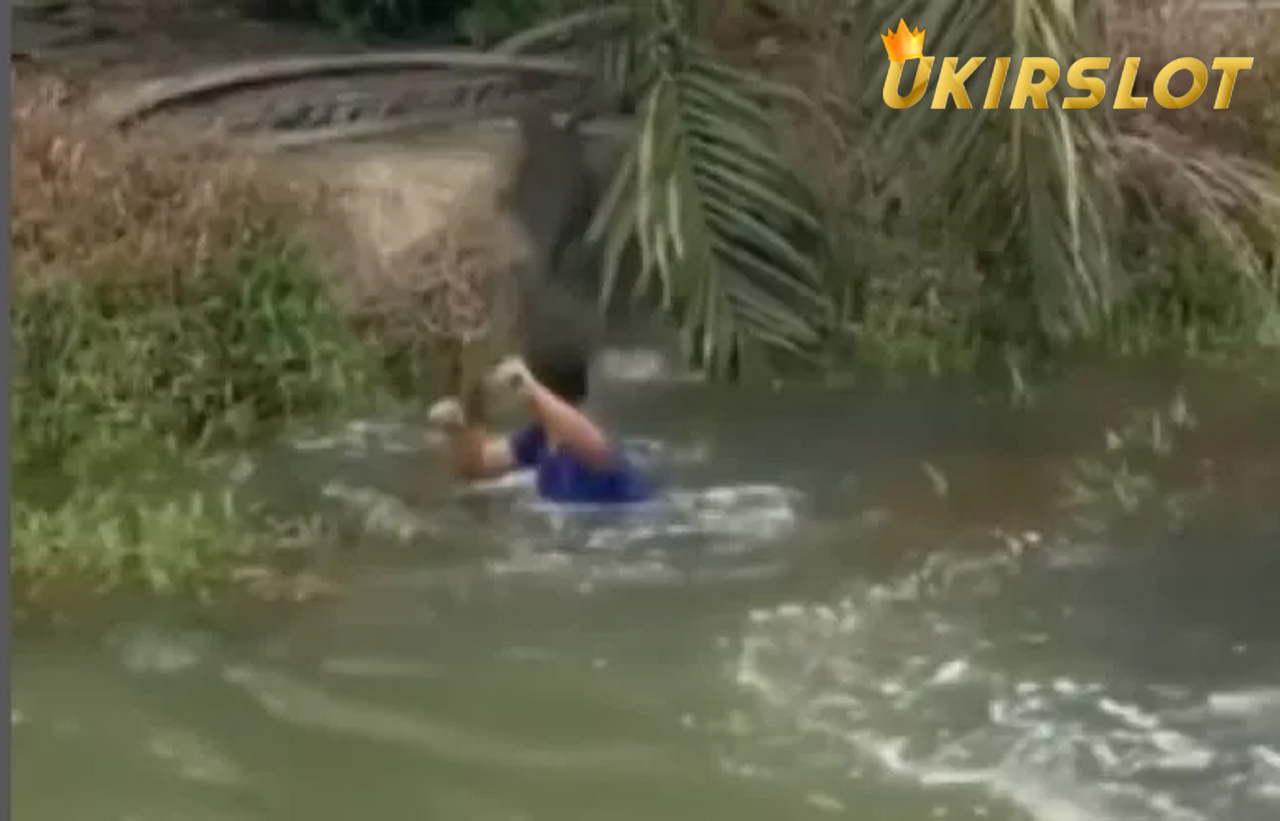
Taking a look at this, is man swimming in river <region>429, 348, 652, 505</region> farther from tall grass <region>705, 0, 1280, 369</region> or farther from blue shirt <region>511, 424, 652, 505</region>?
tall grass <region>705, 0, 1280, 369</region>

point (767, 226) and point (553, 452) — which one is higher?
point (767, 226)

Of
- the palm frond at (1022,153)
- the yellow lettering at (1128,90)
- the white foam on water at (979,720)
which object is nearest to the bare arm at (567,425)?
the white foam on water at (979,720)

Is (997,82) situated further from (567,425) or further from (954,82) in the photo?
(567,425)

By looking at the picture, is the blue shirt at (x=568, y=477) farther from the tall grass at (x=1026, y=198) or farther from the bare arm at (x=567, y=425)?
the tall grass at (x=1026, y=198)

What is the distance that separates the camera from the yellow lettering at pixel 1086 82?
0.95 metres

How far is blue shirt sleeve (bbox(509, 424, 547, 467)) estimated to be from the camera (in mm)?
910

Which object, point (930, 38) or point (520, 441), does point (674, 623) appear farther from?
point (930, 38)

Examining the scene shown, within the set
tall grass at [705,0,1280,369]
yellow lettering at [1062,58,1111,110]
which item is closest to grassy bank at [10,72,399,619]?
tall grass at [705,0,1280,369]

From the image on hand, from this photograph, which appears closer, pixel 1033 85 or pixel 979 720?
pixel 979 720

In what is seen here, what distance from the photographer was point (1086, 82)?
95 cm

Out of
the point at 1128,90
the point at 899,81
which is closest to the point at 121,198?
the point at 899,81

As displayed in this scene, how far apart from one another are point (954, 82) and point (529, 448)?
11.8 inches

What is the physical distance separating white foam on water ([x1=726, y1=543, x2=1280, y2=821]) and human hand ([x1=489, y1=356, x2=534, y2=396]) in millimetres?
170

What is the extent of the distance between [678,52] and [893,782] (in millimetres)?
414
